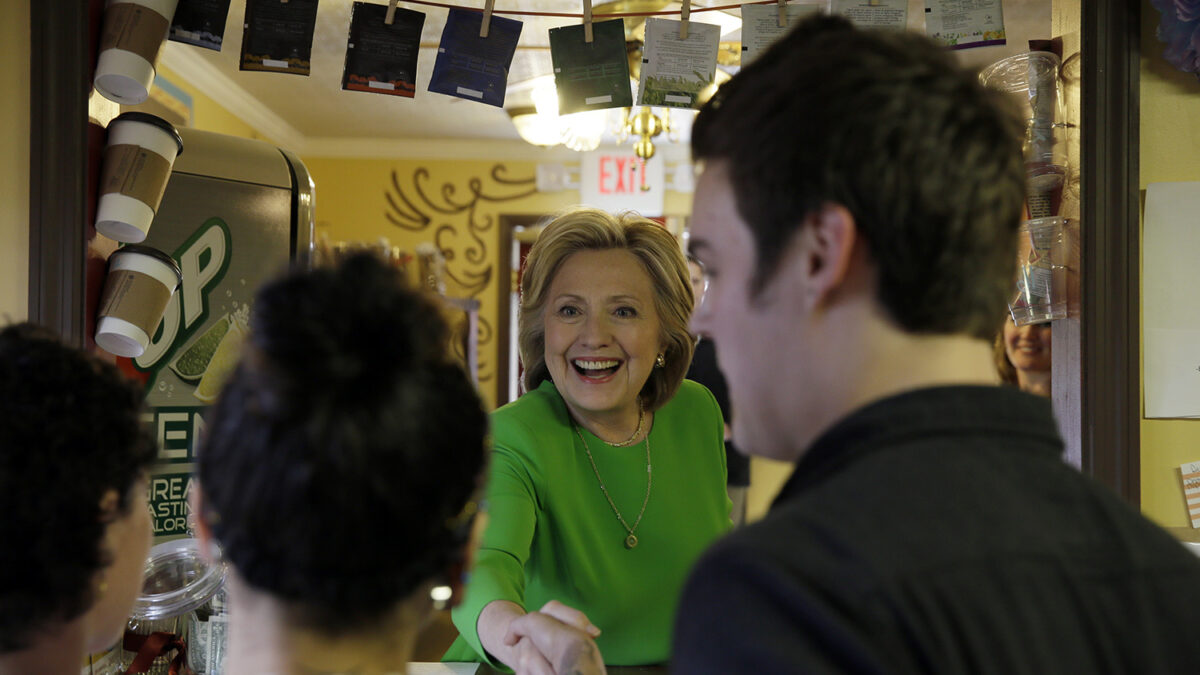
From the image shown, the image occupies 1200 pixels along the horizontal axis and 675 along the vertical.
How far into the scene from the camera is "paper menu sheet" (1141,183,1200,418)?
156 centimetres

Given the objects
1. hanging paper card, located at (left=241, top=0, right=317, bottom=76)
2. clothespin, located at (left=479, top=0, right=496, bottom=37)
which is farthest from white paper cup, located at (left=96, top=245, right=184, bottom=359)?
clothespin, located at (left=479, top=0, right=496, bottom=37)

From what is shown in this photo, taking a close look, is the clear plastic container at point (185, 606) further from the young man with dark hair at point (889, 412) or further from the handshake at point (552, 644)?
the young man with dark hair at point (889, 412)

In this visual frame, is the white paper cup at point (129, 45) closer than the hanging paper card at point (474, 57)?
Yes

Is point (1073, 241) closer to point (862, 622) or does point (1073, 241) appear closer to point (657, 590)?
point (657, 590)

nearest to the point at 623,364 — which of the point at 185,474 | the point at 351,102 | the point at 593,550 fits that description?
the point at 593,550

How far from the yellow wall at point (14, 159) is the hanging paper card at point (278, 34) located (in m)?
0.33

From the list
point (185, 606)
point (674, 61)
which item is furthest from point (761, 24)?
point (185, 606)

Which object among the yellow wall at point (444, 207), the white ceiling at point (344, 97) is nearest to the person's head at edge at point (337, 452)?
the white ceiling at point (344, 97)

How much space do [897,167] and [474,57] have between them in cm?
126

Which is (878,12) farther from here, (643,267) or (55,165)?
(55,165)

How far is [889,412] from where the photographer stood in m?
→ 0.59

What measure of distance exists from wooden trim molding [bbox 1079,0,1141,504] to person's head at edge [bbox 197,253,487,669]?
1256mm

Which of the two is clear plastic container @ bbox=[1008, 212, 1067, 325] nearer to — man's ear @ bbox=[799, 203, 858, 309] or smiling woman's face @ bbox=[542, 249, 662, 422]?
smiling woman's face @ bbox=[542, 249, 662, 422]

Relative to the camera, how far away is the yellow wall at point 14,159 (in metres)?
1.47
